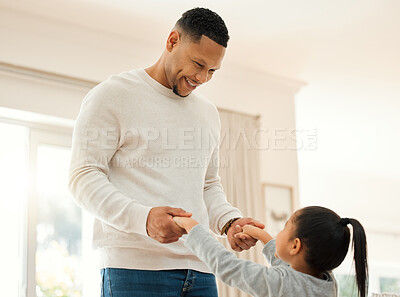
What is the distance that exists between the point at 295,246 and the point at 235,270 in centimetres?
19

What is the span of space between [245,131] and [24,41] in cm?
173

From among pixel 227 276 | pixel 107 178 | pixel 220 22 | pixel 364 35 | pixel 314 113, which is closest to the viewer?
pixel 227 276

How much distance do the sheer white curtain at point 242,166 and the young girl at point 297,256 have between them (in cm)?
266

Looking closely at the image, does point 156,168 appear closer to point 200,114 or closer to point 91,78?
point 200,114

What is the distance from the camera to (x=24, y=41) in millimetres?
3691

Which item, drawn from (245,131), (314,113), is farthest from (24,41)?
(314,113)

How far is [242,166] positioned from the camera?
4.41 meters

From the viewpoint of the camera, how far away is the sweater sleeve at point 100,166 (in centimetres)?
150

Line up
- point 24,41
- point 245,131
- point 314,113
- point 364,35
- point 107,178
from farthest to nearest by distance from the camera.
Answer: point 314,113
point 245,131
point 364,35
point 24,41
point 107,178

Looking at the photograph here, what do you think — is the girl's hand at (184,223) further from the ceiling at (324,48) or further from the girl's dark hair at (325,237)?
the ceiling at (324,48)

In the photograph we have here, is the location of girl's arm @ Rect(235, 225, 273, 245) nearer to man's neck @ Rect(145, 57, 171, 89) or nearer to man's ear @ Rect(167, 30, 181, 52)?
man's neck @ Rect(145, 57, 171, 89)

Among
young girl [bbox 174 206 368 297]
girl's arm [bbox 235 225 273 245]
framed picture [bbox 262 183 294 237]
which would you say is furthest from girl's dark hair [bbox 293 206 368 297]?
framed picture [bbox 262 183 294 237]

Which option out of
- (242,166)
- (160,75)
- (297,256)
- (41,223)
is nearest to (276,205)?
(242,166)

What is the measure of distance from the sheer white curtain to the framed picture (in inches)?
8.7
